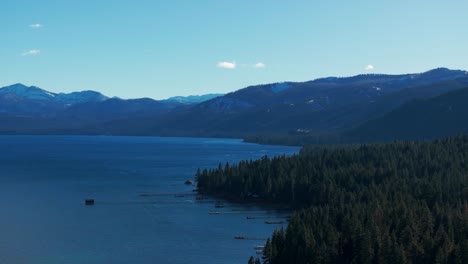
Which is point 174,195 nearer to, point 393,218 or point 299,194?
point 299,194

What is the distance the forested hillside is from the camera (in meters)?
65.4

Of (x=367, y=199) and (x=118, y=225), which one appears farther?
(x=118, y=225)

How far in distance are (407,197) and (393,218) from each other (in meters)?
18.2

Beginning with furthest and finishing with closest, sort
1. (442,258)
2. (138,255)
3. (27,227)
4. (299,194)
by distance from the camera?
(299,194)
(27,227)
(138,255)
(442,258)

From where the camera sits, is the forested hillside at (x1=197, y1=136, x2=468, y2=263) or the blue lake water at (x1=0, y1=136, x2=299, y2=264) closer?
the forested hillside at (x1=197, y1=136, x2=468, y2=263)

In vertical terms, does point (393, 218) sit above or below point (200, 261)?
above

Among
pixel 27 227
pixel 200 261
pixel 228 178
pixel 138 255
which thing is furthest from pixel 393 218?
pixel 228 178

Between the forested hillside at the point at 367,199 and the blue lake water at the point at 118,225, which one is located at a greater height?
the forested hillside at the point at 367,199

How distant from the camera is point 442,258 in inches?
2429

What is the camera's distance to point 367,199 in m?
97.5

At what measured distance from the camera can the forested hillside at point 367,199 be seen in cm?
6538

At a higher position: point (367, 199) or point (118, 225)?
point (367, 199)

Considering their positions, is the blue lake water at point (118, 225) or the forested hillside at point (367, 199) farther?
the blue lake water at point (118, 225)

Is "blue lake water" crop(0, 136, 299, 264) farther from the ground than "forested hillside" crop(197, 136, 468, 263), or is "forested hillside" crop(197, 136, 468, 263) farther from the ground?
"forested hillside" crop(197, 136, 468, 263)
